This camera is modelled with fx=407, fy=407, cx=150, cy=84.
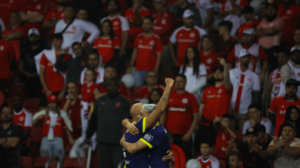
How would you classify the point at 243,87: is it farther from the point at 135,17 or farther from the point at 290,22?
the point at 135,17

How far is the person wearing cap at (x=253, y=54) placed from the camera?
9.02m

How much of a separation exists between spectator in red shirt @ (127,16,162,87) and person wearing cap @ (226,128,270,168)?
10.4 feet

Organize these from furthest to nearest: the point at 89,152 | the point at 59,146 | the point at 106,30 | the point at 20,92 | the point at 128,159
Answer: the point at 20,92 → the point at 106,30 → the point at 59,146 → the point at 89,152 → the point at 128,159

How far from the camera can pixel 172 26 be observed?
423 inches

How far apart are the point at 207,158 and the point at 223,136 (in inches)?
27.8

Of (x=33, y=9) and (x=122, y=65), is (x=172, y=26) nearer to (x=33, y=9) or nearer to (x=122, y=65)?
(x=122, y=65)

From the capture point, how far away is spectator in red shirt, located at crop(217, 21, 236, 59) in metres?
9.50

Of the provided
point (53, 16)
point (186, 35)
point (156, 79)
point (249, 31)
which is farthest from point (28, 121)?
point (249, 31)

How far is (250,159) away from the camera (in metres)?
6.72

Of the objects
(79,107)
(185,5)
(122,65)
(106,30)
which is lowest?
(79,107)

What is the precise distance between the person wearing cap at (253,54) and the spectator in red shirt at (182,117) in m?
1.70

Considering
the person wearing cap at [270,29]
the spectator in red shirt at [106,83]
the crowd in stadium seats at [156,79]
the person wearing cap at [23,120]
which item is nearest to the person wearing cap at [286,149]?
the crowd in stadium seats at [156,79]

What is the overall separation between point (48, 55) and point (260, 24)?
16.9 ft

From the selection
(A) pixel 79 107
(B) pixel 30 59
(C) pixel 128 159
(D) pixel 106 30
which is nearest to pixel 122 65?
(D) pixel 106 30
